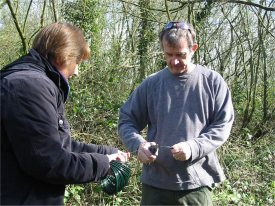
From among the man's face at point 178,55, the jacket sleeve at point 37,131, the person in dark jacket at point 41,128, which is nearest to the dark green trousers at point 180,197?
the person in dark jacket at point 41,128

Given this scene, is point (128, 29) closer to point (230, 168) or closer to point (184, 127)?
point (230, 168)

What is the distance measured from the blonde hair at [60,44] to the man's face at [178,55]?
78cm

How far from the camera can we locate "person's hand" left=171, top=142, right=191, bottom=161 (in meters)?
2.59

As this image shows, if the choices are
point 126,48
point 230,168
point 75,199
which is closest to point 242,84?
point 126,48

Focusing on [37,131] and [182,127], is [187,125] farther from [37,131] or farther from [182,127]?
[37,131]

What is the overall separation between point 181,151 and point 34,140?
954 mm

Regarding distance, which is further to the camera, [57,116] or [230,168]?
[230,168]

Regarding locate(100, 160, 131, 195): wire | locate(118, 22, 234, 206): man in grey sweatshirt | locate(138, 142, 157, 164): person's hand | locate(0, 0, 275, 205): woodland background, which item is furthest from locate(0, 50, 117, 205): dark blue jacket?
locate(0, 0, 275, 205): woodland background

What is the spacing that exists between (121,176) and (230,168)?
14.3 ft

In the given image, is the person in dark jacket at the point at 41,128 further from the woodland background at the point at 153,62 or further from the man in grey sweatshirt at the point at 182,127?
the woodland background at the point at 153,62

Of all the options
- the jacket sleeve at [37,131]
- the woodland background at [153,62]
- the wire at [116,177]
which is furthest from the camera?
the woodland background at [153,62]

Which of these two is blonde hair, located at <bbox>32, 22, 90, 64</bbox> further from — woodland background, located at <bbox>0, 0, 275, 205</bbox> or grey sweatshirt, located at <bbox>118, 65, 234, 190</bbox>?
woodland background, located at <bbox>0, 0, 275, 205</bbox>

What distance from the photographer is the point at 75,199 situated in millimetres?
5523

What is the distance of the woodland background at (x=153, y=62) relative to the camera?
21.1 ft
